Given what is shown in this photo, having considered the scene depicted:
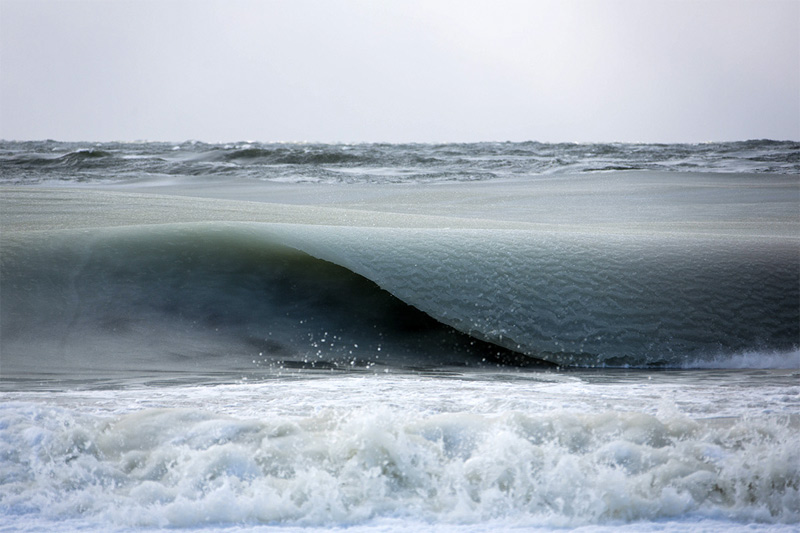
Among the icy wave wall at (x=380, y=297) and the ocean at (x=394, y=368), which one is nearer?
the ocean at (x=394, y=368)

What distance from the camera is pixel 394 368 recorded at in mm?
2416

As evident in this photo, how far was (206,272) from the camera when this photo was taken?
2807mm

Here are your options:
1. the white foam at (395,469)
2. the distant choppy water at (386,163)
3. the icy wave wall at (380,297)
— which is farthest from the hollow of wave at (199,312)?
the distant choppy water at (386,163)

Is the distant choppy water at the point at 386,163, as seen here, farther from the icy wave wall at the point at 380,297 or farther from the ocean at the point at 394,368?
the icy wave wall at the point at 380,297

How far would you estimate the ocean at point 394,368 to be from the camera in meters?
1.32

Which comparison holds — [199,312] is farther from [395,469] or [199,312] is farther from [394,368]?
[395,469]

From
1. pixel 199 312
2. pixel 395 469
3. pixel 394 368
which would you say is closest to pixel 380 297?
pixel 394 368

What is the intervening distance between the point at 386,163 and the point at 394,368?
833 centimetres

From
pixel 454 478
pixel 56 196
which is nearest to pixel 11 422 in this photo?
pixel 454 478

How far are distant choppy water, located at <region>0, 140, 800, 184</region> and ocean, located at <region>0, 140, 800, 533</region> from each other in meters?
4.21

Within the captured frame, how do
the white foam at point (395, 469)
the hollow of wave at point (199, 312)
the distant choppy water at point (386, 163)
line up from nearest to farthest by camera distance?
the white foam at point (395, 469) < the hollow of wave at point (199, 312) < the distant choppy water at point (386, 163)

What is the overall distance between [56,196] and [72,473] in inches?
139

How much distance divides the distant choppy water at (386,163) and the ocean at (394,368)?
13.8ft

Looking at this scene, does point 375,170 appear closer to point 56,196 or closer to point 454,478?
point 56,196
